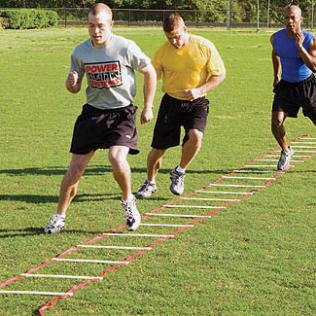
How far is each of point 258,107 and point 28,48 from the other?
2244 centimetres

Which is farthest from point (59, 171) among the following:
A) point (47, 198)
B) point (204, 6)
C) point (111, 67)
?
point (204, 6)

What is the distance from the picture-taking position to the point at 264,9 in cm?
8369

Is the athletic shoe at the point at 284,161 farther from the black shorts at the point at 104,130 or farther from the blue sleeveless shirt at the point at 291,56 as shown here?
the black shorts at the point at 104,130

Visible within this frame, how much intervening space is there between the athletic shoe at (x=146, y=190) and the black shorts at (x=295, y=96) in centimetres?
218

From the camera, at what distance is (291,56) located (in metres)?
9.55

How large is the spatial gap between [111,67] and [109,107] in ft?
1.31

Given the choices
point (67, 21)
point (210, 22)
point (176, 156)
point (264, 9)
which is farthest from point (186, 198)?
point (264, 9)

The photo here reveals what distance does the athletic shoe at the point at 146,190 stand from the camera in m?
8.48

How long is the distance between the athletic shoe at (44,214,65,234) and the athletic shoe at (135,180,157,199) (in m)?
1.52

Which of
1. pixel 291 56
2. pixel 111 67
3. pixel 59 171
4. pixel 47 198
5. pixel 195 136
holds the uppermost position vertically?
pixel 111 67

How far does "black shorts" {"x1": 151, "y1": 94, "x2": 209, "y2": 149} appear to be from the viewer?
8.54 metres

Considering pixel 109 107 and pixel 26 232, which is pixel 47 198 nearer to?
pixel 26 232

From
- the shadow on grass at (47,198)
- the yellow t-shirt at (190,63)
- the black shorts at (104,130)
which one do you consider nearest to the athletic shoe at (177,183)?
the shadow on grass at (47,198)

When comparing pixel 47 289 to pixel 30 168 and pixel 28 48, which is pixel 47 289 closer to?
pixel 30 168
